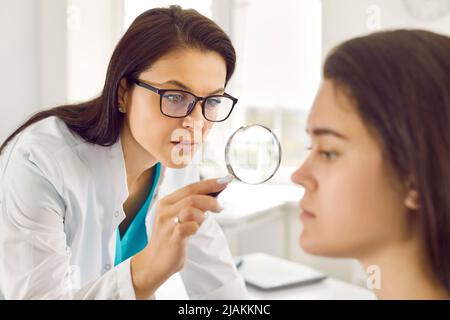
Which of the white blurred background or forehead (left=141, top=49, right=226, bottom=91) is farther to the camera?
the white blurred background

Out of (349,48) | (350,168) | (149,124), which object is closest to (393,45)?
(349,48)

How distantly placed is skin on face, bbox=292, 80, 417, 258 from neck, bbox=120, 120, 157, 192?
46cm

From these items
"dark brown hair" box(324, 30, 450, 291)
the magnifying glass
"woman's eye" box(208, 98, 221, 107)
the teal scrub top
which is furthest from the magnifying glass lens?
the teal scrub top

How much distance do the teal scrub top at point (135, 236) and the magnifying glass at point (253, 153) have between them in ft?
1.14

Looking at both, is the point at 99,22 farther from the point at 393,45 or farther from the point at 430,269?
the point at 430,269

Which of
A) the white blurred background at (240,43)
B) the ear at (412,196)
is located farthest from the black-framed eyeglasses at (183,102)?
the ear at (412,196)

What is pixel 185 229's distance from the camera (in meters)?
0.80

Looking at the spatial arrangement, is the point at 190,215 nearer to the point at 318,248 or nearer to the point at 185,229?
the point at 185,229

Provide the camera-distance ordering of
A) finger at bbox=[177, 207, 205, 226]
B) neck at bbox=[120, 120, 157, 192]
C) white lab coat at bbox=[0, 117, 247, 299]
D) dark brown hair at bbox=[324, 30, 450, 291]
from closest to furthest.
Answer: dark brown hair at bbox=[324, 30, 450, 291] < finger at bbox=[177, 207, 205, 226] < white lab coat at bbox=[0, 117, 247, 299] < neck at bbox=[120, 120, 157, 192]

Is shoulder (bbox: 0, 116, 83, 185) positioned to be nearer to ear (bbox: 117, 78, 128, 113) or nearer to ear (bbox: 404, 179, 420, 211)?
ear (bbox: 117, 78, 128, 113)

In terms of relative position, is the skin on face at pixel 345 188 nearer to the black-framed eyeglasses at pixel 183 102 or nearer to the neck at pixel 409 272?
the neck at pixel 409 272

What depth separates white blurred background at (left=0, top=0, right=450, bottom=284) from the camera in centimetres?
110

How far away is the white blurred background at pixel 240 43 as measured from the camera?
3.59 ft
